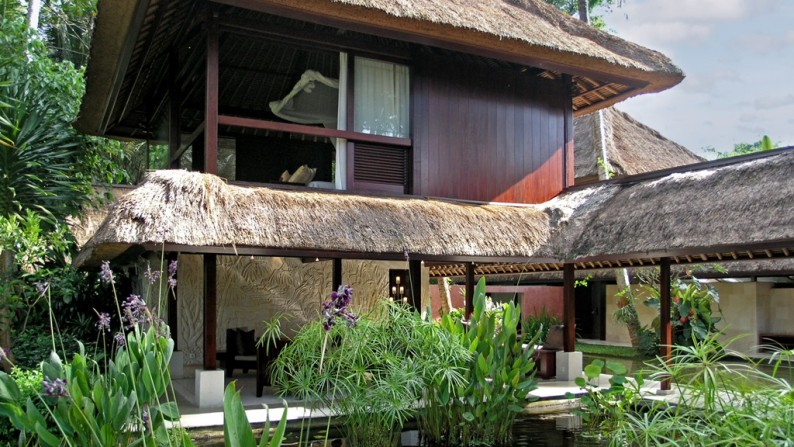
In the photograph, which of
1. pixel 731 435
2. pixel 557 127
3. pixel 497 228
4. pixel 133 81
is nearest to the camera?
pixel 731 435

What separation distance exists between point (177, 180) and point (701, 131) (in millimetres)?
96069

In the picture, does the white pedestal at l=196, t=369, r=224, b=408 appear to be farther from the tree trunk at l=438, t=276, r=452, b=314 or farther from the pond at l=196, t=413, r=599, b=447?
the tree trunk at l=438, t=276, r=452, b=314

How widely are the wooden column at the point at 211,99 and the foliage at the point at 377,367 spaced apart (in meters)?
2.33

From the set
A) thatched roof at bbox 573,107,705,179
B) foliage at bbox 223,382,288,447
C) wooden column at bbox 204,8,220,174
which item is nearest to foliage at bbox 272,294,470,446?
foliage at bbox 223,382,288,447

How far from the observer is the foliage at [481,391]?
540 cm

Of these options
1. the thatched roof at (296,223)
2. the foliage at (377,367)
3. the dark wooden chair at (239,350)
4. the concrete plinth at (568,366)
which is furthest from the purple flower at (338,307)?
the concrete plinth at (568,366)

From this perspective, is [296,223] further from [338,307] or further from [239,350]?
[338,307]

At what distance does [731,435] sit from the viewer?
120 inches

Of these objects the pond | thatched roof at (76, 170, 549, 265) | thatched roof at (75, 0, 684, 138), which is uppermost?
thatched roof at (75, 0, 684, 138)

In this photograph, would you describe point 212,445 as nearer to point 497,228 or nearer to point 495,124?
point 497,228

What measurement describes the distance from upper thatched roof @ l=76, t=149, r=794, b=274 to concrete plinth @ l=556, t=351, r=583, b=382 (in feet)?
4.28

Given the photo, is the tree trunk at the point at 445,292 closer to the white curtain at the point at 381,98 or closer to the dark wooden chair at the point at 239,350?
the white curtain at the point at 381,98

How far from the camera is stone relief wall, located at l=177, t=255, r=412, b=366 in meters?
8.76

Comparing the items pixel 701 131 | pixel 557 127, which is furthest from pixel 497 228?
pixel 701 131
